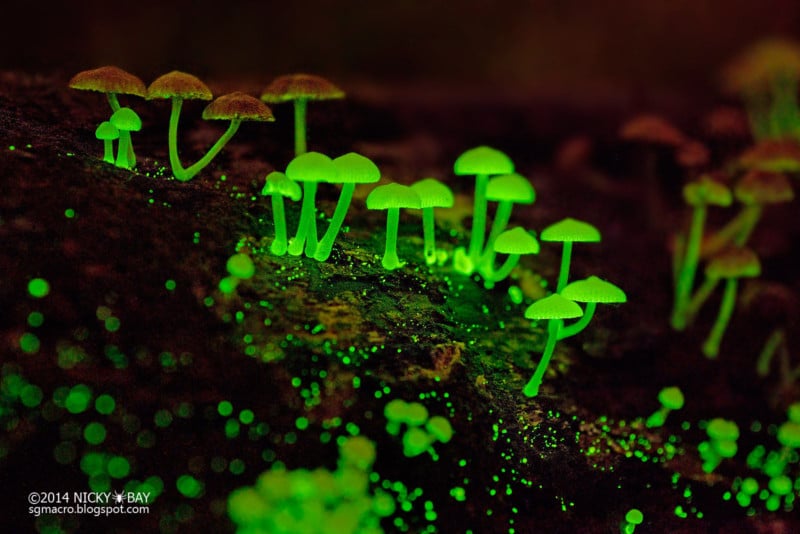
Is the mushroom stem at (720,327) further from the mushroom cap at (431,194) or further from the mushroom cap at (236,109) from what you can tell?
the mushroom cap at (236,109)

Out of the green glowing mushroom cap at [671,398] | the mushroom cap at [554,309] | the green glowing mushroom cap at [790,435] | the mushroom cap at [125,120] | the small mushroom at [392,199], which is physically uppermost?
the mushroom cap at [125,120]

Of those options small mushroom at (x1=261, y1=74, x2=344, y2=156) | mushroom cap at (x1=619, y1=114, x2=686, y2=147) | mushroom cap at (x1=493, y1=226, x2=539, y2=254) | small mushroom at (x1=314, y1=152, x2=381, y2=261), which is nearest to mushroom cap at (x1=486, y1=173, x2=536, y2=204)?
mushroom cap at (x1=493, y1=226, x2=539, y2=254)

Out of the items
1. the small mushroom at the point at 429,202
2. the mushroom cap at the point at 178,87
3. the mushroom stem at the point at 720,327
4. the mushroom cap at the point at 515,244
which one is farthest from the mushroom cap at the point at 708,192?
the mushroom cap at the point at 178,87

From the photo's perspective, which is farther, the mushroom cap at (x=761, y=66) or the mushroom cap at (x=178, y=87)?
the mushroom cap at (x=761, y=66)

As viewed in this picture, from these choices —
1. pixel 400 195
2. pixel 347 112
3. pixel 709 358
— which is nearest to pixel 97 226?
pixel 400 195

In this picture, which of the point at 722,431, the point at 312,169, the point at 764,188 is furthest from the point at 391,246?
the point at 764,188

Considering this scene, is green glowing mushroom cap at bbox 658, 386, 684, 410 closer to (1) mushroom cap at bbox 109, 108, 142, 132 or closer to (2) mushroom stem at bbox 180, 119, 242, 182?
(2) mushroom stem at bbox 180, 119, 242, 182

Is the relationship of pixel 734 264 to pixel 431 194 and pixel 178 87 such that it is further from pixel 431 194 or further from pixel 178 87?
pixel 178 87

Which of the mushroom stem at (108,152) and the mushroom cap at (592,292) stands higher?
the mushroom stem at (108,152)
